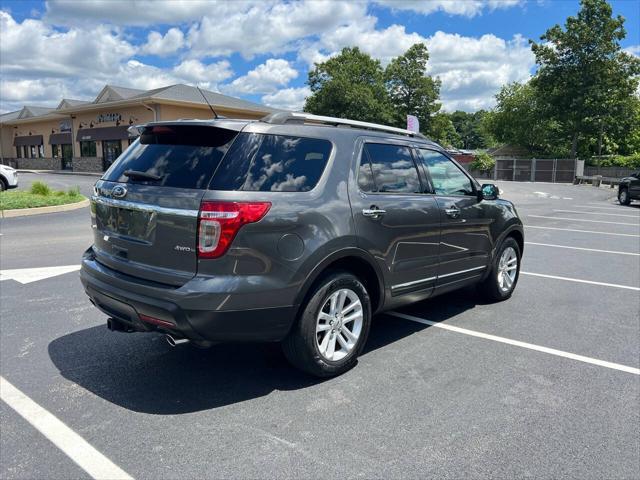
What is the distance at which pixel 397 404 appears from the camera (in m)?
3.53

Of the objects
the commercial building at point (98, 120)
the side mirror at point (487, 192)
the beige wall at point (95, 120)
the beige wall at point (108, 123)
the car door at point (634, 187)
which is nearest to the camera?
the side mirror at point (487, 192)

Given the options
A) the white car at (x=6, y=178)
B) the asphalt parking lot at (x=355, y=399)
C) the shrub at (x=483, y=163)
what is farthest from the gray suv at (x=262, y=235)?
the shrub at (x=483, y=163)

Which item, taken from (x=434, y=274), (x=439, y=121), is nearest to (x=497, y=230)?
(x=434, y=274)

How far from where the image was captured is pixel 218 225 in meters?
3.22

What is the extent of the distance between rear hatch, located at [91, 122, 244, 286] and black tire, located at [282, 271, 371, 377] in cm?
86

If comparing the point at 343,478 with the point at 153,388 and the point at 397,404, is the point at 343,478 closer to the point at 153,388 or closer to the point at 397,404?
the point at 397,404

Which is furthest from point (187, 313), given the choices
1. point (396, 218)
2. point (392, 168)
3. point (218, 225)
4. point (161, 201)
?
point (392, 168)

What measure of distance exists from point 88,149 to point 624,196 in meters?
Result: 41.5

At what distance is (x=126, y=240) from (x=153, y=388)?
1078 mm

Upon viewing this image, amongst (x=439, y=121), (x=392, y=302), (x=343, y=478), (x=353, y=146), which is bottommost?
(x=343, y=478)

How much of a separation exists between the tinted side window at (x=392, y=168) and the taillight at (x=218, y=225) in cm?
140

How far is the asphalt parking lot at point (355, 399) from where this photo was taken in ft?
9.38

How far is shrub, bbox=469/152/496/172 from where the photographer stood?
47.1 meters

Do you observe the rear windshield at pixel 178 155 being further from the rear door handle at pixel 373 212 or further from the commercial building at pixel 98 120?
the commercial building at pixel 98 120
